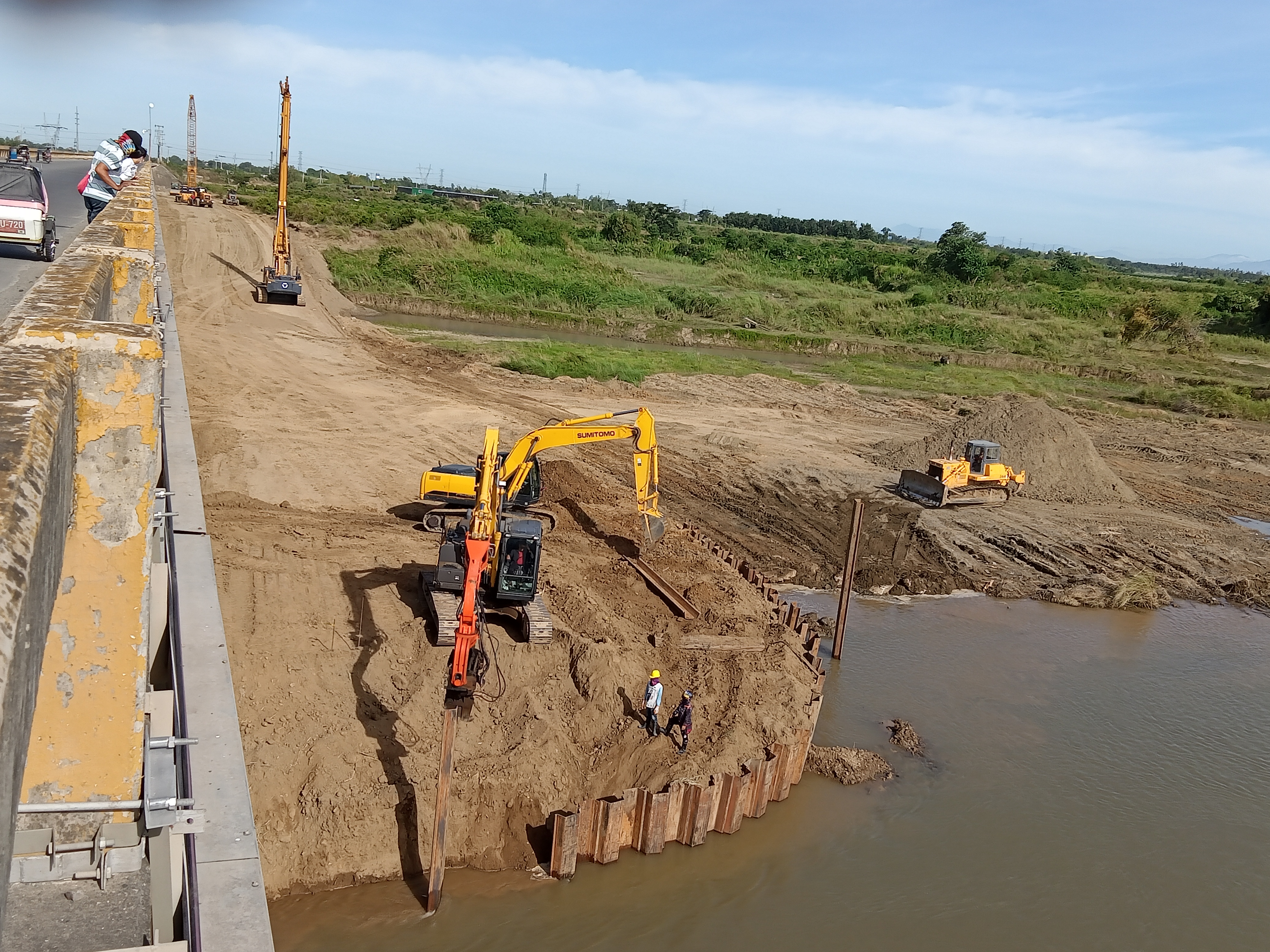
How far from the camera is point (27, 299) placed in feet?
19.7

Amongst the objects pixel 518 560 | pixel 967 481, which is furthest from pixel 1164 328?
pixel 518 560

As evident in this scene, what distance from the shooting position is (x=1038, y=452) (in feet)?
104

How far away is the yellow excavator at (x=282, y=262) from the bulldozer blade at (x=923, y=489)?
26.7 meters

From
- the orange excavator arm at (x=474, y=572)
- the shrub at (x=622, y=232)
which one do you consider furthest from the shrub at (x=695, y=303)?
the orange excavator arm at (x=474, y=572)

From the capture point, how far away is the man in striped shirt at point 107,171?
17.3 meters

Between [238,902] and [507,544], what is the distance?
1210 centimetres

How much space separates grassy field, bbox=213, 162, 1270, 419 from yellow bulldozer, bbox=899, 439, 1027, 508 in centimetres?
1366

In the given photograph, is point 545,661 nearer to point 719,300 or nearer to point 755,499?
point 755,499

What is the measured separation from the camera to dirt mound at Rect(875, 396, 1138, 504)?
30859 mm

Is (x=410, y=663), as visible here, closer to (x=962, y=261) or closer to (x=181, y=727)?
(x=181, y=727)

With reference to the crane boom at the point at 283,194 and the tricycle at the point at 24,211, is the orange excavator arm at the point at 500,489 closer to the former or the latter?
the tricycle at the point at 24,211

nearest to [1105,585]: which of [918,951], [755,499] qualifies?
[755,499]

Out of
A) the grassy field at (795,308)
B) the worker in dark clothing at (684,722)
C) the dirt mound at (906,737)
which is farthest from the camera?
the grassy field at (795,308)

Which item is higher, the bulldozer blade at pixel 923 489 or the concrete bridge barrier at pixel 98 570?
the concrete bridge barrier at pixel 98 570
